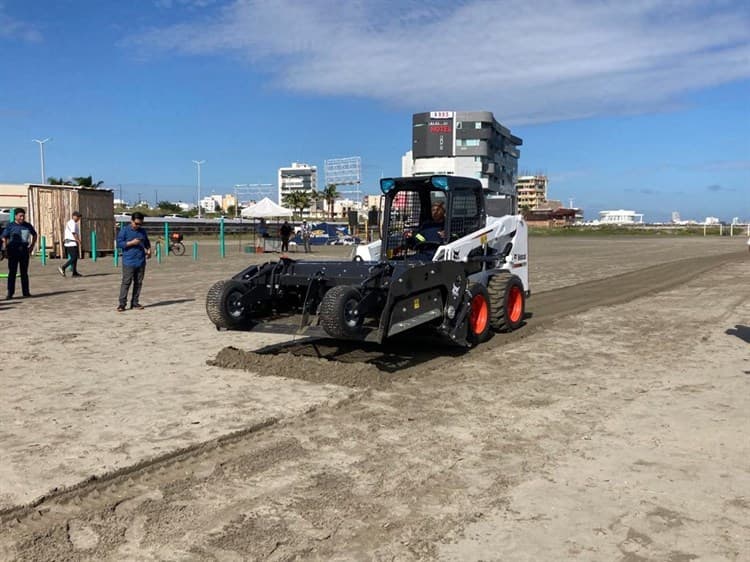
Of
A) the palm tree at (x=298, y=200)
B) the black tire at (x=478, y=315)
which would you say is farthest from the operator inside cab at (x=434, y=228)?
the palm tree at (x=298, y=200)

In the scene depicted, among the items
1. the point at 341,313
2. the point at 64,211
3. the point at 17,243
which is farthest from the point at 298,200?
the point at 341,313

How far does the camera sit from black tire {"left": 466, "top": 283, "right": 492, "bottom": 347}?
909cm

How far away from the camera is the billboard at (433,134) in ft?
401

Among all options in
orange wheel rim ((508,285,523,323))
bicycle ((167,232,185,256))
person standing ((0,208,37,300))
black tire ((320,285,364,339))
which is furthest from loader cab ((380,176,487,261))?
bicycle ((167,232,185,256))

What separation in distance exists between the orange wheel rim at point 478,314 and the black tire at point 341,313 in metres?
2.49

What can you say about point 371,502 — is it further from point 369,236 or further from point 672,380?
point 369,236

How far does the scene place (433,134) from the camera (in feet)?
406

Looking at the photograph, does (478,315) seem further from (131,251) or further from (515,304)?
(131,251)

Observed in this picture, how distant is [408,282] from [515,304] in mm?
3540

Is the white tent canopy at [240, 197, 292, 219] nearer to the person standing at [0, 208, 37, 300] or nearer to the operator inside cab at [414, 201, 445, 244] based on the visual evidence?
the person standing at [0, 208, 37, 300]

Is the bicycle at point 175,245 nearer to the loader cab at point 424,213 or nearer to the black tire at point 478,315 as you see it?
the loader cab at point 424,213

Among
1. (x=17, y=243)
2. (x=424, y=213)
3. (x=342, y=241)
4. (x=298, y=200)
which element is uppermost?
(x=298, y=200)

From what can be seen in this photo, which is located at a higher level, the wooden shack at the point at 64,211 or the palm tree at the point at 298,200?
the palm tree at the point at 298,200

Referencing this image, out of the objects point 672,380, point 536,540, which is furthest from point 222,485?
point 672,380
